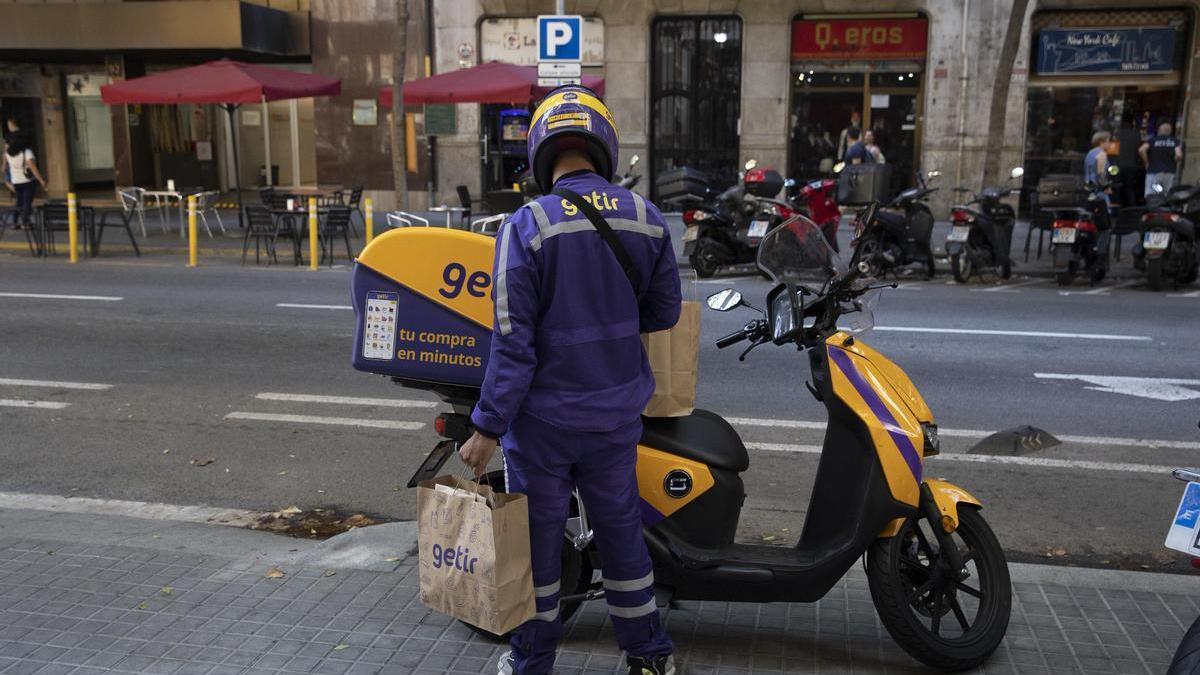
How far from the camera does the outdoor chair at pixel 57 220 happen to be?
15594 mm

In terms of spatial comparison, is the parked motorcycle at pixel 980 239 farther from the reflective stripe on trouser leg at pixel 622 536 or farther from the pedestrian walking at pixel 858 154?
the reflective stripe on trouser leg at pixel 622 536

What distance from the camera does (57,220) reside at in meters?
15.8

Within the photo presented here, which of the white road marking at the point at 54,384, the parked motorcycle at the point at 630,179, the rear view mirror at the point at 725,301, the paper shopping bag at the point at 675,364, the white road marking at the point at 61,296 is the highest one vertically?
the parked motorcycle at the point at 630,179

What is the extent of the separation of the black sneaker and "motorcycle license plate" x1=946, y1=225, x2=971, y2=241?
36.2 feet

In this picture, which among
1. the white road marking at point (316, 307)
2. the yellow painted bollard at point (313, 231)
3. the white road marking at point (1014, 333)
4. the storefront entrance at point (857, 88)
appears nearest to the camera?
the white road marking at point (1014, 333)

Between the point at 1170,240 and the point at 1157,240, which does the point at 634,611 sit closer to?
the point at 1157,240

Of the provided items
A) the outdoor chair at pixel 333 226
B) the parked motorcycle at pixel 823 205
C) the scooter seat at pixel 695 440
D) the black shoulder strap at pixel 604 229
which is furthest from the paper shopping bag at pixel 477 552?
the outdoor chair at pixel 333 226

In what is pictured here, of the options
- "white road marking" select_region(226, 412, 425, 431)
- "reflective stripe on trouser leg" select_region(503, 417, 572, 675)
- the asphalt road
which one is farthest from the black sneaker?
"white road marking" select_region(226, 412, 425, 431)

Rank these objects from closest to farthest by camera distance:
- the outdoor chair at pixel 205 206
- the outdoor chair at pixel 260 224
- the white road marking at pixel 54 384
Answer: the white road marking at pixel 54 384 < the outdoor chair at pixel 260 224 < the outdoor chair at pixel 205 206

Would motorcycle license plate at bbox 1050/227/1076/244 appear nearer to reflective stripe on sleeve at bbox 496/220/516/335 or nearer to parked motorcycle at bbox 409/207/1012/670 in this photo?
parked motorcycle at bbox 409/207/1012/670

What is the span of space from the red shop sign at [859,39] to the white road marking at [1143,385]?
1376cm

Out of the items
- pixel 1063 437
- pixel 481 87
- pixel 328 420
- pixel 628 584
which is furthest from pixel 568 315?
pixel 481 87

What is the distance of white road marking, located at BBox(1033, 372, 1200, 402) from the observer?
789 centimetres

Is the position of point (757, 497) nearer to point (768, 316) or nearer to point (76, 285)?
point (768, 316)
